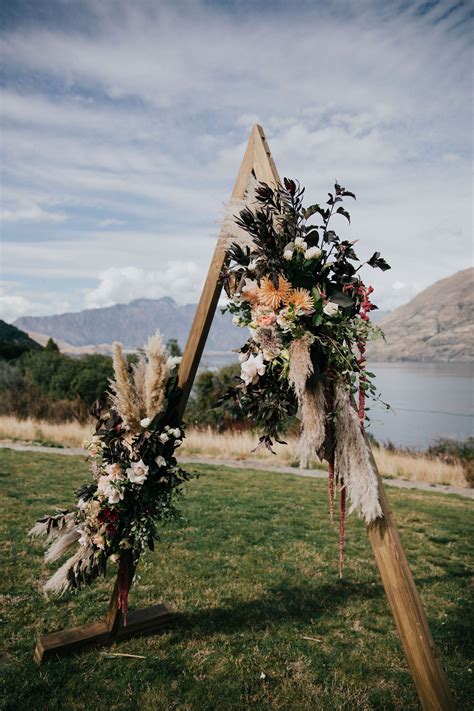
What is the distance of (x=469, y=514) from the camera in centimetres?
838

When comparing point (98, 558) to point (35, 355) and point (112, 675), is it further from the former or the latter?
point (35, 355)

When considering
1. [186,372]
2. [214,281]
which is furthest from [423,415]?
[214,281]

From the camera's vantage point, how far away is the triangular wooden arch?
260 cm

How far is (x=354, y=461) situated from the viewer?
2709 mm

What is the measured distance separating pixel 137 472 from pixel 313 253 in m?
1.80

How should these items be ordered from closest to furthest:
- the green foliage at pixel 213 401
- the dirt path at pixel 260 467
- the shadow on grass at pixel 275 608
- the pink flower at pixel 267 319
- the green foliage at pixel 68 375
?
the pink flower at pixel 267 319, the shadow on grass at pixel 275 608, the dirt path at pixel 260 467, the green foliage at pixel 213 401, the green foliage at pixel 68 375

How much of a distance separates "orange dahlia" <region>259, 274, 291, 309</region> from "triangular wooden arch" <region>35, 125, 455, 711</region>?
0.66 meters

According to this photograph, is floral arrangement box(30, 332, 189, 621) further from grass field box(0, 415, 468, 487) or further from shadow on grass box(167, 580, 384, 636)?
grass field box(0, 415, 468, 487)

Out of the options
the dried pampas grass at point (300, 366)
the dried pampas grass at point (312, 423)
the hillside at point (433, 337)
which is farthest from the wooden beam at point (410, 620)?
the hillside at point (433, 337)

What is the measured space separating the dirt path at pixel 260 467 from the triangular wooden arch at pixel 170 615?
825 centimetres

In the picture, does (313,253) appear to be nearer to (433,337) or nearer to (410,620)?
(410,620)

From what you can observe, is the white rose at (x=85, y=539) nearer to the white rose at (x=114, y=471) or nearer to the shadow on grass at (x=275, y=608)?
the white rose at (x=114, y=471)

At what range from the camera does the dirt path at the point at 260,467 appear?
11844mm

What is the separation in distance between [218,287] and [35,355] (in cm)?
2374
